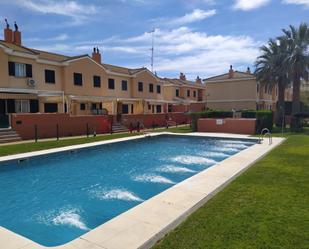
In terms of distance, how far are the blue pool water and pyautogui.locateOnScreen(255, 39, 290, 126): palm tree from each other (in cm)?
1732

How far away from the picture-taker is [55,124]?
24031 mm

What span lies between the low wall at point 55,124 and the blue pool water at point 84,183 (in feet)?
22.9

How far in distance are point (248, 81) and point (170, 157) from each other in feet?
111

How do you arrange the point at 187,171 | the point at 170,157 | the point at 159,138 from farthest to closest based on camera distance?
the point at 159,138 → the point at 170,157 → the point at 187,171

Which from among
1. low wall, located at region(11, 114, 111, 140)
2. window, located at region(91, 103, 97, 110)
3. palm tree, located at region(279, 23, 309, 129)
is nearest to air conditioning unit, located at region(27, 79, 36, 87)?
low wall, located at region(11, 114, 111, 140)

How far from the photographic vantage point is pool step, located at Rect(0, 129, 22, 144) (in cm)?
2028

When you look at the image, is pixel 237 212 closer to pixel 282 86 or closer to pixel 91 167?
pixel 91 167

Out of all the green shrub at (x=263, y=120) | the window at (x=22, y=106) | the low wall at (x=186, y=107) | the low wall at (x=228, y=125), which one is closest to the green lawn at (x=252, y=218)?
the low wall at (x=228, y=125)

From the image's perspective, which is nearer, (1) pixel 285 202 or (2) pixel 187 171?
(1) pixel 285 202

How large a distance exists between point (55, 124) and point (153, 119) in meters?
14.0

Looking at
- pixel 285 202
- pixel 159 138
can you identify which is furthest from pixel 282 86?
pixel 285 202

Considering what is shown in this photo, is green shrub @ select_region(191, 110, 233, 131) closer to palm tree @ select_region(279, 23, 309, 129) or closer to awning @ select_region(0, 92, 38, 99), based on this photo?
palm tree @ select_region(279, 23, 309, 129)

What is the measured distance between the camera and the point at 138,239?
518 centimetres

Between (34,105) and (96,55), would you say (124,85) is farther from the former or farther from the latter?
(34,105)
